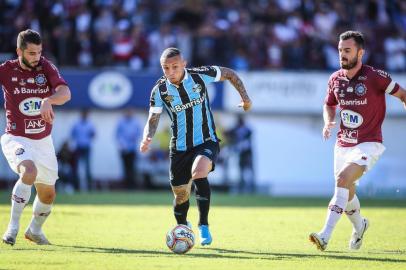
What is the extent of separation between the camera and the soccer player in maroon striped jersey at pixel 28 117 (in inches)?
409

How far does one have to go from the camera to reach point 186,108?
10.8 meters

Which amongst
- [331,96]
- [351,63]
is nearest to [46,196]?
[331,96]

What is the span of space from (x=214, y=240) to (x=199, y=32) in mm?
14547

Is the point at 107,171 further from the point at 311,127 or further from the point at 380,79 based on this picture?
the point at 380,79

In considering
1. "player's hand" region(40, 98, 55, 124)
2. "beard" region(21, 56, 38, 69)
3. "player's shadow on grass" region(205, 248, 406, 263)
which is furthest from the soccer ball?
"beard" region(21, 56, 38, 69)

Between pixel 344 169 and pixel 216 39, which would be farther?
pixel 216 39

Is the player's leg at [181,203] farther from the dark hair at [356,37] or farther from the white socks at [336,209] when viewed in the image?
the dark hair at [356,37]

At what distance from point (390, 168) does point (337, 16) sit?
495cm

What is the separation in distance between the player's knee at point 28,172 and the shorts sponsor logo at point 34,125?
0.43 m

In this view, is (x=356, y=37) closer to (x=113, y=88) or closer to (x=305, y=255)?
(x=305, y=255)

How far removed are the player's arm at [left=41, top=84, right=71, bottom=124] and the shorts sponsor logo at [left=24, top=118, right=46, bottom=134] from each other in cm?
51

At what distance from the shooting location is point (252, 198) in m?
22.7

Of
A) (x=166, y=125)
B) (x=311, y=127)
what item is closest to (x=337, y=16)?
(x=311, y=127)

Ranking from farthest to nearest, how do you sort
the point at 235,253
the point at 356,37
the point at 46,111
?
the point at 356,37 → the point at 235,253 → the point at 46,111
